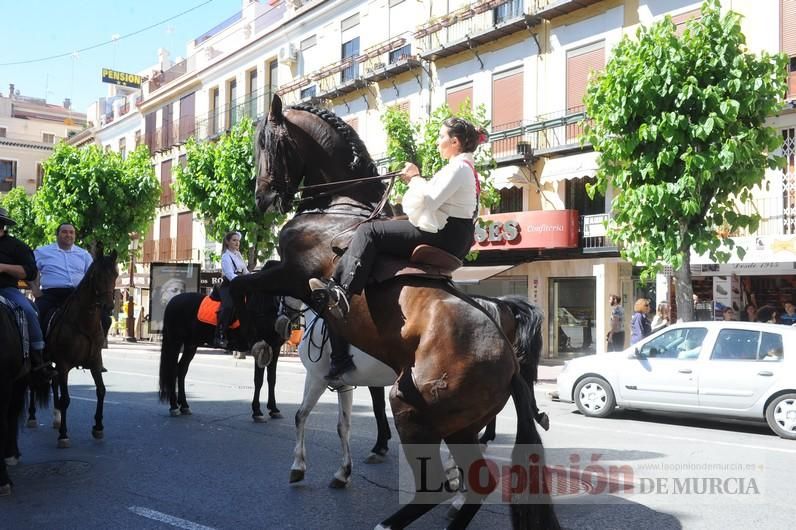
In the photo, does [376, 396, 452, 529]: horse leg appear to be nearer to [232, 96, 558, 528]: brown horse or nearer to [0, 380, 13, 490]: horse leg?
[232, 96, 558, 528]: brown horse

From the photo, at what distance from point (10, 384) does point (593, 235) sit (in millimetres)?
17369

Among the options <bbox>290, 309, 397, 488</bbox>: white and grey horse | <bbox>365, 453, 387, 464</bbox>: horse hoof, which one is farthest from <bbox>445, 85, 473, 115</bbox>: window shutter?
<bbox>290, 309, 397, 488</bbox>: white and grey horse

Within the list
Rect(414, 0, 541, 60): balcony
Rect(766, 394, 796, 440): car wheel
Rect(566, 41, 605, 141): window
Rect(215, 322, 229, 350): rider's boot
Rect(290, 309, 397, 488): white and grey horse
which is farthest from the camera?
Rect(414, 0, 541, 60): balcony

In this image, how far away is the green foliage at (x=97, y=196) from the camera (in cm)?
3008

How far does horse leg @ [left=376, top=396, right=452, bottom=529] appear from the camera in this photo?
4098mm

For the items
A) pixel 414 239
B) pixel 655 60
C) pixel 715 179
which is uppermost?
pixel 655 60

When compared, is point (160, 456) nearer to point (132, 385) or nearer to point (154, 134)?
point (132, 385)

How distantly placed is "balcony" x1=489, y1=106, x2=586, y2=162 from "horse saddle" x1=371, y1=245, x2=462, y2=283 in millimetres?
17331

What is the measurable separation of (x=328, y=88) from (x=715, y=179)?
67.6 feet

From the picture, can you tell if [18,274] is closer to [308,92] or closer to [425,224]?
[425,224]

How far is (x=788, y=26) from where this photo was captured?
1738 centimetres

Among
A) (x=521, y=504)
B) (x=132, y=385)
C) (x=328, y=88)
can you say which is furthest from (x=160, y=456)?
(x=328, y=88)

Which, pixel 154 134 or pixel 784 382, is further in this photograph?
pixel 154 134

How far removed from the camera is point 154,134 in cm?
4434
